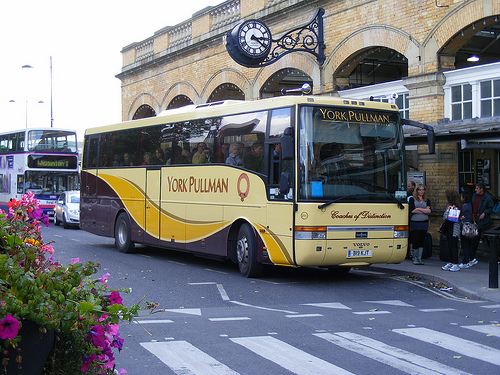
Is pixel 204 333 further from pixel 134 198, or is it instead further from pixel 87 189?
pixel 87 189

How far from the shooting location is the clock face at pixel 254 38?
19109 mm

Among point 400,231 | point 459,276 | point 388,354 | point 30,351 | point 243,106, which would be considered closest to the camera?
point 30,351

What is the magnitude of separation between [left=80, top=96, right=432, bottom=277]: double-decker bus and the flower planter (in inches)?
316

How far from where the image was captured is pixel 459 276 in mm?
12297

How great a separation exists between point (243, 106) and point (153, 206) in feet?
14.0

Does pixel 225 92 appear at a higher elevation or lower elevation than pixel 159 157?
higher

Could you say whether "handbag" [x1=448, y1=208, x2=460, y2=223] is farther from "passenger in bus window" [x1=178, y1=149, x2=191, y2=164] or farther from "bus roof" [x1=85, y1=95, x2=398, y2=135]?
"passenger in bus window" [x1=178, y1=149, x2=191, y2=164]

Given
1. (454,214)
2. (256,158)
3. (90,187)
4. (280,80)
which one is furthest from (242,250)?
(280,80)

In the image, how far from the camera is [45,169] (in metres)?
31.5

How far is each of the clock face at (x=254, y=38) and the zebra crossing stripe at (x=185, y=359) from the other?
1352cm

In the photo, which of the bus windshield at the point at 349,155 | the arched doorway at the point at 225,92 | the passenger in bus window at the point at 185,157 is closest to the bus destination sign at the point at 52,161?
the arched doorway at the point at 225,92

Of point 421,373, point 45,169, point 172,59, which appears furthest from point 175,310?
point 45,169

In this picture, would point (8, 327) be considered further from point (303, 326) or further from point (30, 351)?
point (303, 326)

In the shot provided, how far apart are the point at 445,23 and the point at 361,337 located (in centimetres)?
1072
